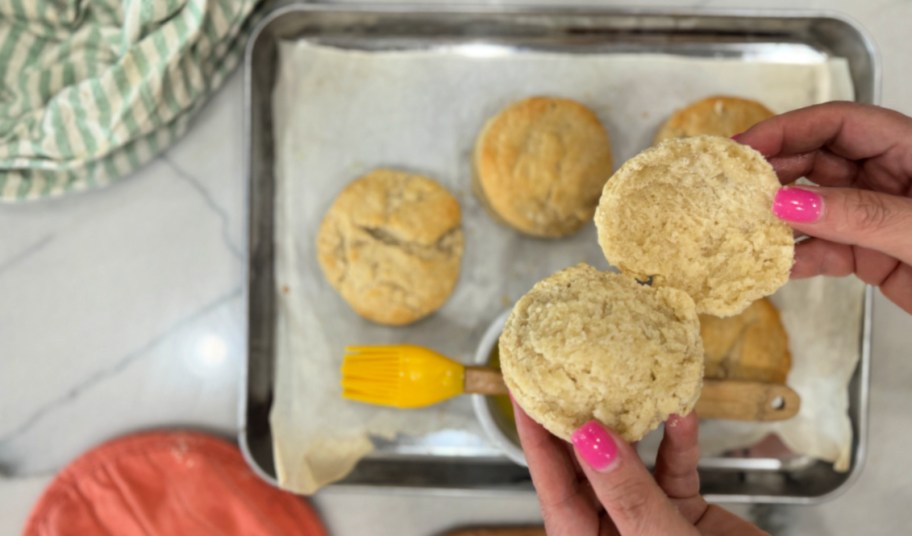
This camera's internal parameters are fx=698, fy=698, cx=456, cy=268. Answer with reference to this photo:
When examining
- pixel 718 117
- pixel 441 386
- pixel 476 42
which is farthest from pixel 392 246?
pixel 718 117

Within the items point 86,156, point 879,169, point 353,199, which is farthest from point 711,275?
point 86,156

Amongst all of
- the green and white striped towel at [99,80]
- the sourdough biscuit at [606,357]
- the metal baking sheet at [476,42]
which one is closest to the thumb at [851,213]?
the sourdough biscuit at [606,357]

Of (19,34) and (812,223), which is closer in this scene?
(812,223)

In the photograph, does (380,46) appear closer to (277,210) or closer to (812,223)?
(277,210)

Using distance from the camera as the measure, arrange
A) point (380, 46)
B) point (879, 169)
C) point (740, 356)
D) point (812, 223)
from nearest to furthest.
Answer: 1. point (812, 223)
2. point (879, 169)
3. point (740, 356)
4. point (380, 46)

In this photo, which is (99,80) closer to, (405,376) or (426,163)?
(426,163)

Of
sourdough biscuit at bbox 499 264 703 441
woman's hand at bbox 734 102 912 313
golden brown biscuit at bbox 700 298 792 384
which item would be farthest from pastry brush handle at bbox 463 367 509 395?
woman's hand at bbox 734 102 912 313

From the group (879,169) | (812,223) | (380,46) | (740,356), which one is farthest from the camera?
(380,46)

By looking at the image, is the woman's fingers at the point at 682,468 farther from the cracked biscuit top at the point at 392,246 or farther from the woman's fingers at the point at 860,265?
the cracked biscuit top at the point at 392,246
